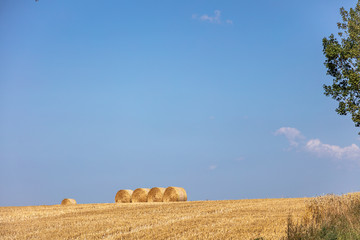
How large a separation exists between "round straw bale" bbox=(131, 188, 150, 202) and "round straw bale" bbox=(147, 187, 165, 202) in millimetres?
640

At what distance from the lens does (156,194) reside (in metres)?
27.4

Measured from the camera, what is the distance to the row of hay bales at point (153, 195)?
86.7 feet

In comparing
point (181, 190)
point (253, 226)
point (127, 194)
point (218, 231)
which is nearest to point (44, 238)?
point (218, 231)

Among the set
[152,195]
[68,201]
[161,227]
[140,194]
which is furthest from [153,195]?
[161,227]

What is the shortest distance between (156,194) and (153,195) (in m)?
0.38

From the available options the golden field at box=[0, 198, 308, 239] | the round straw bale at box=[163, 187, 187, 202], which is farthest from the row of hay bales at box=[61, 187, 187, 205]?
the golden field at box=[0, 198, 308, 239]

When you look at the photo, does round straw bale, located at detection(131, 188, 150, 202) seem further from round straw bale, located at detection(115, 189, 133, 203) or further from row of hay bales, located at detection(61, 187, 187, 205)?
round straw bale, located at detection(115, 189, 133, 203)

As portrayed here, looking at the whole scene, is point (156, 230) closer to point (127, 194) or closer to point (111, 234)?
point (111, 234)

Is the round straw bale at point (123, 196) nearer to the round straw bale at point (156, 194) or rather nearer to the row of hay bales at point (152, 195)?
the row of hay bales at point (152, 195)

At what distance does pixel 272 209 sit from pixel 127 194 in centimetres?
1469

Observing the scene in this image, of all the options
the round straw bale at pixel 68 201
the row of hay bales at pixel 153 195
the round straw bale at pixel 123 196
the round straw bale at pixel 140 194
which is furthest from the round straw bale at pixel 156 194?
the round straw bale at pixel 68 201

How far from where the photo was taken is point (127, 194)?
29266 millimetres

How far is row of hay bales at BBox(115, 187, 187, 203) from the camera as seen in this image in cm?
2644

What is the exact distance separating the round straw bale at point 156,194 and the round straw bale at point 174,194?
0.43 metres
